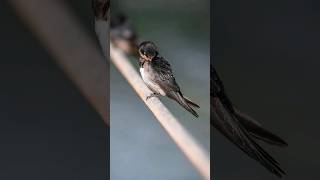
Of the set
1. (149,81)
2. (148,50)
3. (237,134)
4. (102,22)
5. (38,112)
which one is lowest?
(237,134)

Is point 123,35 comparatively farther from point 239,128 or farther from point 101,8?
point 239,128

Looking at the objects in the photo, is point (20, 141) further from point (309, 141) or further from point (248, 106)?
point (309, 141)

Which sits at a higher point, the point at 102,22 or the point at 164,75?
the point at 102,22

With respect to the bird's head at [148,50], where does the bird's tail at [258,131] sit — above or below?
below

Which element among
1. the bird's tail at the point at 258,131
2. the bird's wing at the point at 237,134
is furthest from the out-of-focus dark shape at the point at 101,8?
the bird's tail at the point at 258,131

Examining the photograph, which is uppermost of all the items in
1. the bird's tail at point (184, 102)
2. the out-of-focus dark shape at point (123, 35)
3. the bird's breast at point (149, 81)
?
the out-of-focus dark shape at point (123, 35)

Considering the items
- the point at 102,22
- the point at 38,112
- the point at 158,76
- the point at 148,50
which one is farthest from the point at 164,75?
the point at 38,112

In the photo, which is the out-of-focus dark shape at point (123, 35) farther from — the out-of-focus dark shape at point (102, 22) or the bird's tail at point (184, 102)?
the bird's tail at point (184, 102)

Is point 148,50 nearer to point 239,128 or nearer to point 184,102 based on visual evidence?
point 184,102
